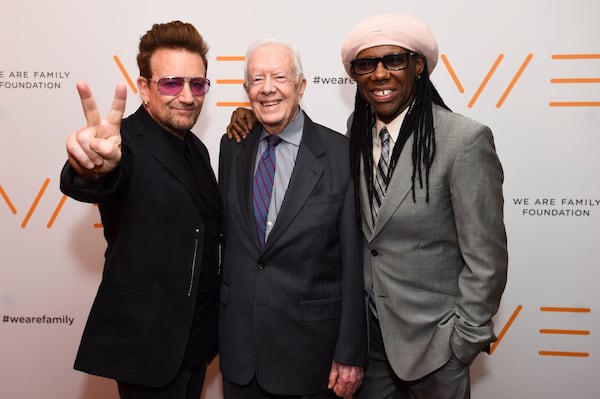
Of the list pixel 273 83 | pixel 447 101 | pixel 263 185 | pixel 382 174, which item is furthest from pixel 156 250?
pixel 447 101

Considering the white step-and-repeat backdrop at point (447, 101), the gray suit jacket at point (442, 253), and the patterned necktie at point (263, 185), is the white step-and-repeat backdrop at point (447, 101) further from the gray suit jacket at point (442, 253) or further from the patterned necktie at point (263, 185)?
the gray suit jacket at point (442, 253)

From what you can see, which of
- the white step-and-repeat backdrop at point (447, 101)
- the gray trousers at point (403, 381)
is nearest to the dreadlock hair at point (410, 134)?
the gray trousers at point (403, 381)

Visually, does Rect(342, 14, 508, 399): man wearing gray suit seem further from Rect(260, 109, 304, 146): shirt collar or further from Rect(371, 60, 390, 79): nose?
Rect(260, 109, 304, 146): shirt collar

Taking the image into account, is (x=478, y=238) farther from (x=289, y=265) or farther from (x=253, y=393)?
(x=253, y=393)

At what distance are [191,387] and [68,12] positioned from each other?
1771mm

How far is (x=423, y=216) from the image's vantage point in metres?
1.49

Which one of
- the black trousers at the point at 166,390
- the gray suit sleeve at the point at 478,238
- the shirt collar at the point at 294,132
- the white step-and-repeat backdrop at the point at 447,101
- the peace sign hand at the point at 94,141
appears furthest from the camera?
the white step-and-repeat backdrop at the point at 447,101

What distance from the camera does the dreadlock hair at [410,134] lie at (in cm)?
149

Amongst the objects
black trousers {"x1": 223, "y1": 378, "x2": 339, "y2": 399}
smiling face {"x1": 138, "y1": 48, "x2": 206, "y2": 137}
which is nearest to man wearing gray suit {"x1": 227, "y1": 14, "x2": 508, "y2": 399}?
black trousers {"x1": 223, "y1": 378, "x2": 339, "y2": 399}

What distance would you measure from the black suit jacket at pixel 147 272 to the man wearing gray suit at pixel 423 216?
1.88ft

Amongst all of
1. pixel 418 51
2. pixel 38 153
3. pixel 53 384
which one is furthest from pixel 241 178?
pixel 53 384

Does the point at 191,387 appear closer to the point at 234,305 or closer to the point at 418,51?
the point at 234,305

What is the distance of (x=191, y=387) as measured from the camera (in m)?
1.63

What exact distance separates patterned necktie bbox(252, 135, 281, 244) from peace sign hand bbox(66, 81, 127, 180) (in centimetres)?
46
